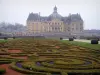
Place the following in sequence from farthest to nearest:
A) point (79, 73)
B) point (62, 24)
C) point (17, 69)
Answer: point (62, 24) → point (17, 69) → point (79, 73)

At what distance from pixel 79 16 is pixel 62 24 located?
8339 millimetres

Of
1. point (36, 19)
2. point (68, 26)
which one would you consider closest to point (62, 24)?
point (68, 26)

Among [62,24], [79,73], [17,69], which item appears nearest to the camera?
[79,73]

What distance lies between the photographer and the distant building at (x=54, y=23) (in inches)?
3100

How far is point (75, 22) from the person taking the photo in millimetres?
80125

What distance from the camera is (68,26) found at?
81.9 m

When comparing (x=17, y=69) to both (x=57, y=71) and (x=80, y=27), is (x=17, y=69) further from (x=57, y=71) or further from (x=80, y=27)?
(x=80, y=27)

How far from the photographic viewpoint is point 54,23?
7844cm

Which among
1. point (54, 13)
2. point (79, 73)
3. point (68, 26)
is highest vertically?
point (54, 13)

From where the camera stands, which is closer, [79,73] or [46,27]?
[79,73]

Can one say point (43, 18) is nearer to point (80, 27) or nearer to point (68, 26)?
point (68, 26)

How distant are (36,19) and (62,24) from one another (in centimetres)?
1134

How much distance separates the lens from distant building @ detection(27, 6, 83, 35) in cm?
7875

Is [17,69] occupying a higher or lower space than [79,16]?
lower
